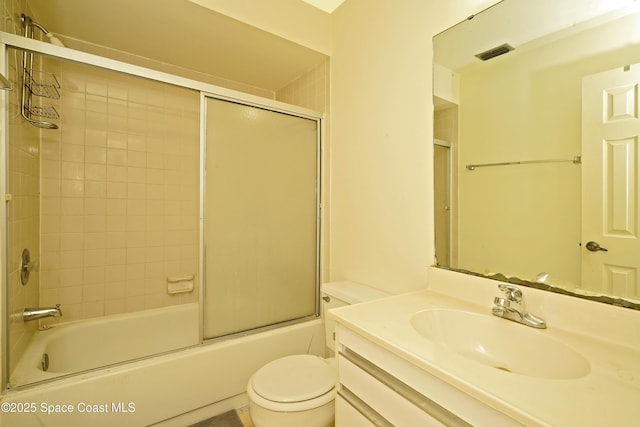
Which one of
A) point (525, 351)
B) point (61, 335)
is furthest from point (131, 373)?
point (525, 351)

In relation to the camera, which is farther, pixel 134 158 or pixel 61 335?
pixel 134 158

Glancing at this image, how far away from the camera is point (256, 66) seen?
2.18 m

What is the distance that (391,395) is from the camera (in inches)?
30.7

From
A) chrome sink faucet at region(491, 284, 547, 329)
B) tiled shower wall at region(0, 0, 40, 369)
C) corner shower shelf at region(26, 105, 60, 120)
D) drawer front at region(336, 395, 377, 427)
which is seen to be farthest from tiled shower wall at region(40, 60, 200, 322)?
chrome sink faucet at region(491, 284, 547, 329)

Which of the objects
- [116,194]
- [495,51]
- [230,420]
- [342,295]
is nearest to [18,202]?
[116,194]

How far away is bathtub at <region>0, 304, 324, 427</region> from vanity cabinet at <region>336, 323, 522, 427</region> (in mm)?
844

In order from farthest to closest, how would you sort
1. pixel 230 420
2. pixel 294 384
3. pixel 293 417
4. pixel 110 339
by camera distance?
1. pixel 110 339
2. pixel 230 420
3. pixel 294 384
4. pixel 293 417

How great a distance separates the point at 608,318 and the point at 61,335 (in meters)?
2.65

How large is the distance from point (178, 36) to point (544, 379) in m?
2.38

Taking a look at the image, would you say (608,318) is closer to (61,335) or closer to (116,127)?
(61,335)

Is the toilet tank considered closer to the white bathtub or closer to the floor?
the floor

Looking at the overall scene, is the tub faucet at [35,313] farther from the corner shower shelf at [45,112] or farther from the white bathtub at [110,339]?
the corner shower shelf at [45,112]

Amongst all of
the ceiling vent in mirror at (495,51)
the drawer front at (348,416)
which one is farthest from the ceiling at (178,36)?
the drawer front at (348,416)

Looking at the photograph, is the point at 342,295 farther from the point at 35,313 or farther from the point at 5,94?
the point at 5,94
